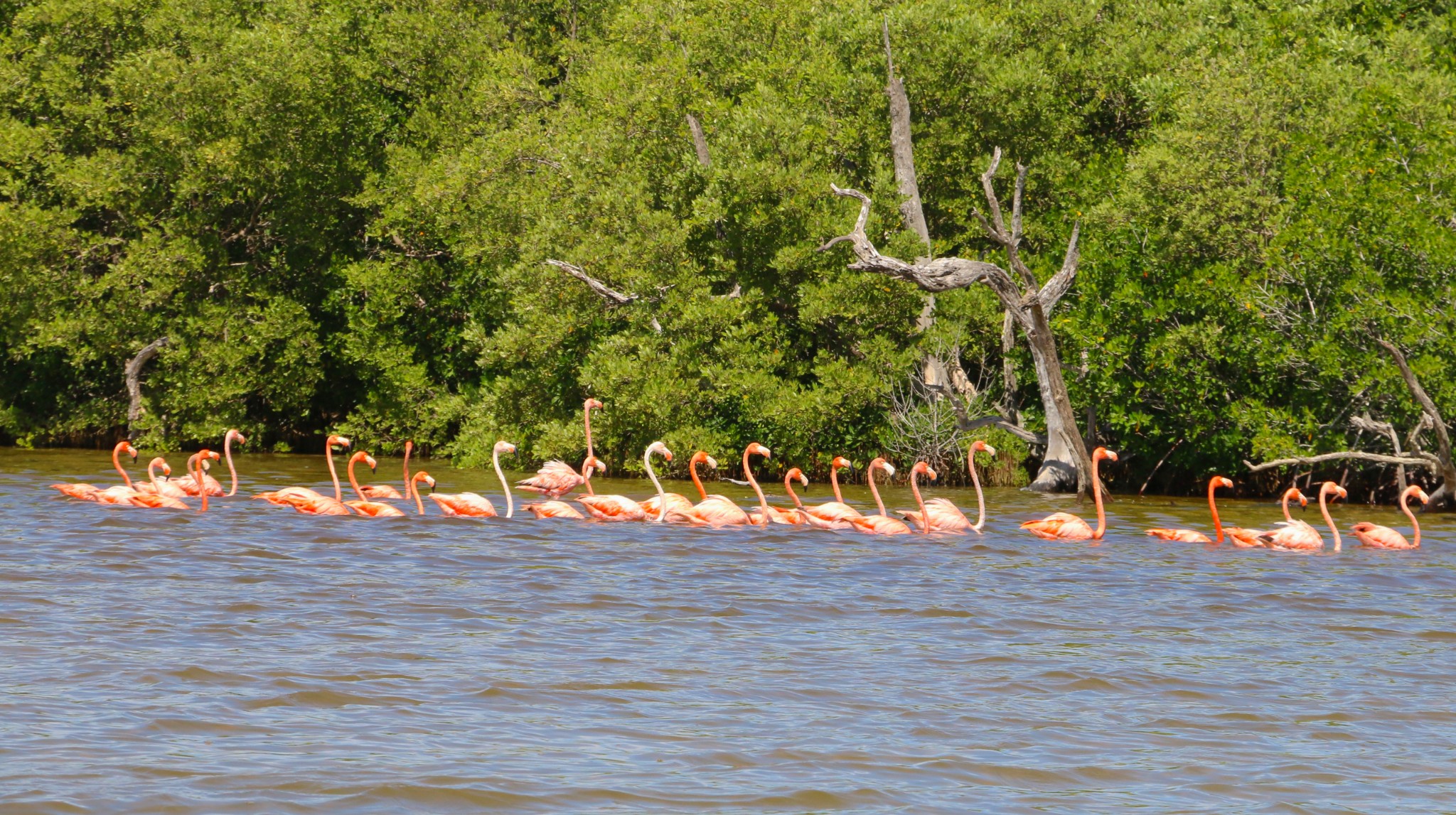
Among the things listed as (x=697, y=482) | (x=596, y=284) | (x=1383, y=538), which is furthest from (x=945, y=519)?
(x=596, y=284)

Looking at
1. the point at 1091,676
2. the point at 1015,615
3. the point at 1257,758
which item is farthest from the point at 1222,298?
the point at 1257,758

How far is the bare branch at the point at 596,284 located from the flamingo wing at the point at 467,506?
860 cm

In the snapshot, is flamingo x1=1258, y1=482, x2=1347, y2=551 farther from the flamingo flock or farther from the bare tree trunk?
the bare tree trunk

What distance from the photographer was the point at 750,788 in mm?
7277

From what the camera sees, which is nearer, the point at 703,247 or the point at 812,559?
the point at 812,559

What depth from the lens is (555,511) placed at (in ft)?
61.9

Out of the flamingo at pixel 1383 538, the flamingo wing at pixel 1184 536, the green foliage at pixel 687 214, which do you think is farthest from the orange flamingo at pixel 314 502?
the flamingo at pixel 1383 538

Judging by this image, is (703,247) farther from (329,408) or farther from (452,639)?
(452,639)

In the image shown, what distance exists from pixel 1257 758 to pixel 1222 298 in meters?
15.8

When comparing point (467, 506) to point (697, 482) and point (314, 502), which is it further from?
point (697, 482)

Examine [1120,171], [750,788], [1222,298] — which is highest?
[1120,171]

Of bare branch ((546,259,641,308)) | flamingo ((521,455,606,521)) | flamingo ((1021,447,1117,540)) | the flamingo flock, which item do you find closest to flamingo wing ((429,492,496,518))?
the flamingo flock

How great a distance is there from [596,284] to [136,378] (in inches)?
438

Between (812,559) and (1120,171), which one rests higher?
(1120,171)
